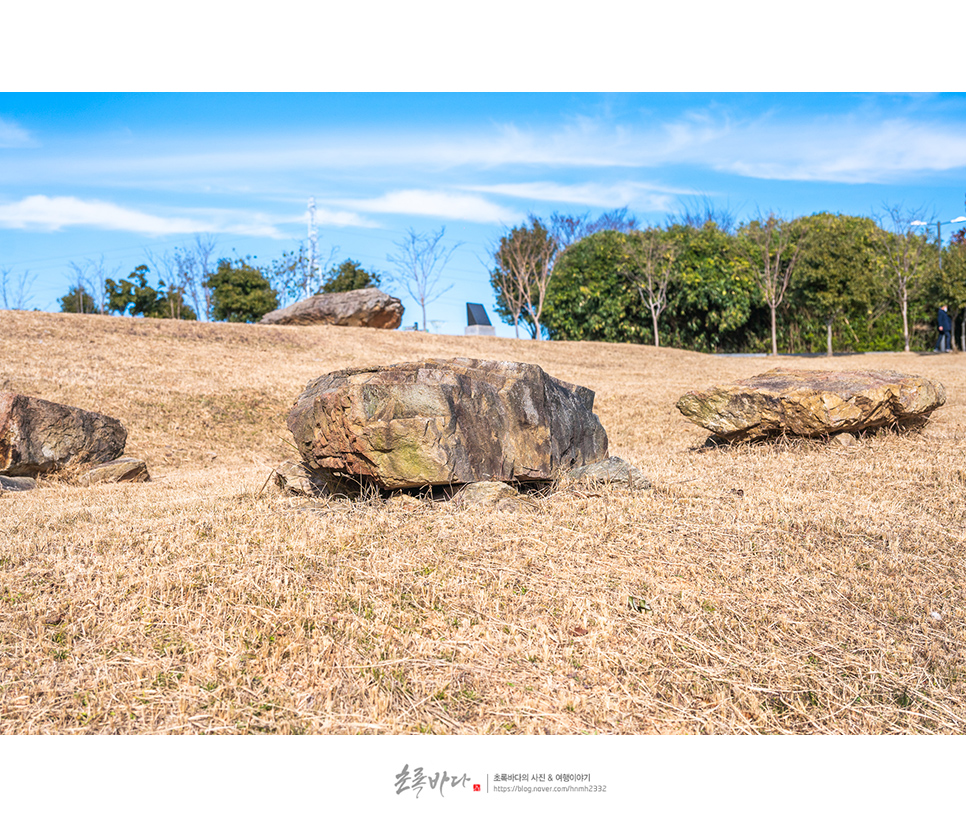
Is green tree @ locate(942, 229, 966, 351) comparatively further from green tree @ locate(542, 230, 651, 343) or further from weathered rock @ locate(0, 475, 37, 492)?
weathered rock @ locate(0, 475, 37, 492)

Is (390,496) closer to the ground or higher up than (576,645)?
higher up

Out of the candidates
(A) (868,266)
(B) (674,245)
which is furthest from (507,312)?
(A) (868,266)

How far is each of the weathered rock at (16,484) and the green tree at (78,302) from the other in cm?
3011

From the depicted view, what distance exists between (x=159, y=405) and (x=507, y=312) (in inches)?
948

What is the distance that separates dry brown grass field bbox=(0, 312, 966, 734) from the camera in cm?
305

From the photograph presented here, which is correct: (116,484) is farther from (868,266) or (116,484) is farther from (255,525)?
(868,266)

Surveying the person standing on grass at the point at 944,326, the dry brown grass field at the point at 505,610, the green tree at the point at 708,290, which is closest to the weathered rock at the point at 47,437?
the dry brown grass field at the point at 505,610

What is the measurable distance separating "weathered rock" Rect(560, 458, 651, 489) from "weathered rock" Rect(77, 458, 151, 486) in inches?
215

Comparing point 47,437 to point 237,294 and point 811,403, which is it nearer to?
point 811,403

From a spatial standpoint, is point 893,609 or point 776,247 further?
point 776,247

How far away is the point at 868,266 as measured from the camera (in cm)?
2406

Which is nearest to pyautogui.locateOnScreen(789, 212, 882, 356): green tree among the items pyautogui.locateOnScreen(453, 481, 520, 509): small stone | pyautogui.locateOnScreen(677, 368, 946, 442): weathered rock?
pyautogui.locateOnScreen(677, 368, 946, 442): weathered rock
